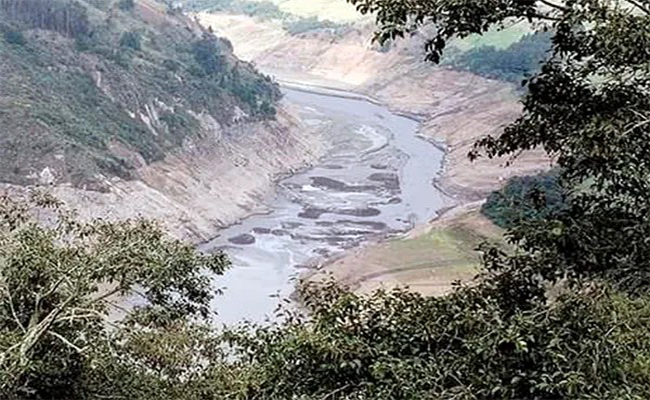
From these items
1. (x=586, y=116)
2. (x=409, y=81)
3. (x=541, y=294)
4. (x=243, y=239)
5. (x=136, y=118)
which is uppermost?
(x=586, y=116)

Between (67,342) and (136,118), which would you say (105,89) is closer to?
(136,118)

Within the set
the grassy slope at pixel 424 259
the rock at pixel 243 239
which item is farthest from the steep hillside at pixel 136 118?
the grassy slope at pixel 424 259

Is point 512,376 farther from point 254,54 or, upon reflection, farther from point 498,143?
Result: point 254,54

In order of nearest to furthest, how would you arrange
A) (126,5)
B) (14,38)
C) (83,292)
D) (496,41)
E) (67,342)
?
1. (67,342)
2. (83,292)
3. (14,38)
4. (126,5)
5. (496,41)

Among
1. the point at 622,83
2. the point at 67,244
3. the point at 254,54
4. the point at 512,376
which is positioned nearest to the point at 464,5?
the point at 622,83

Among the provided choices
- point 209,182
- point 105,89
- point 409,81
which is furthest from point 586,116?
point 409,81

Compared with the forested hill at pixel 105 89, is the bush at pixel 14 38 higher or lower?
higher

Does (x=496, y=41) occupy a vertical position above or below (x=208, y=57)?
above

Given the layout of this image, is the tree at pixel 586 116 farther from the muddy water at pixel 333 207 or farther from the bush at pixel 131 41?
the bush at pixel 131 41
